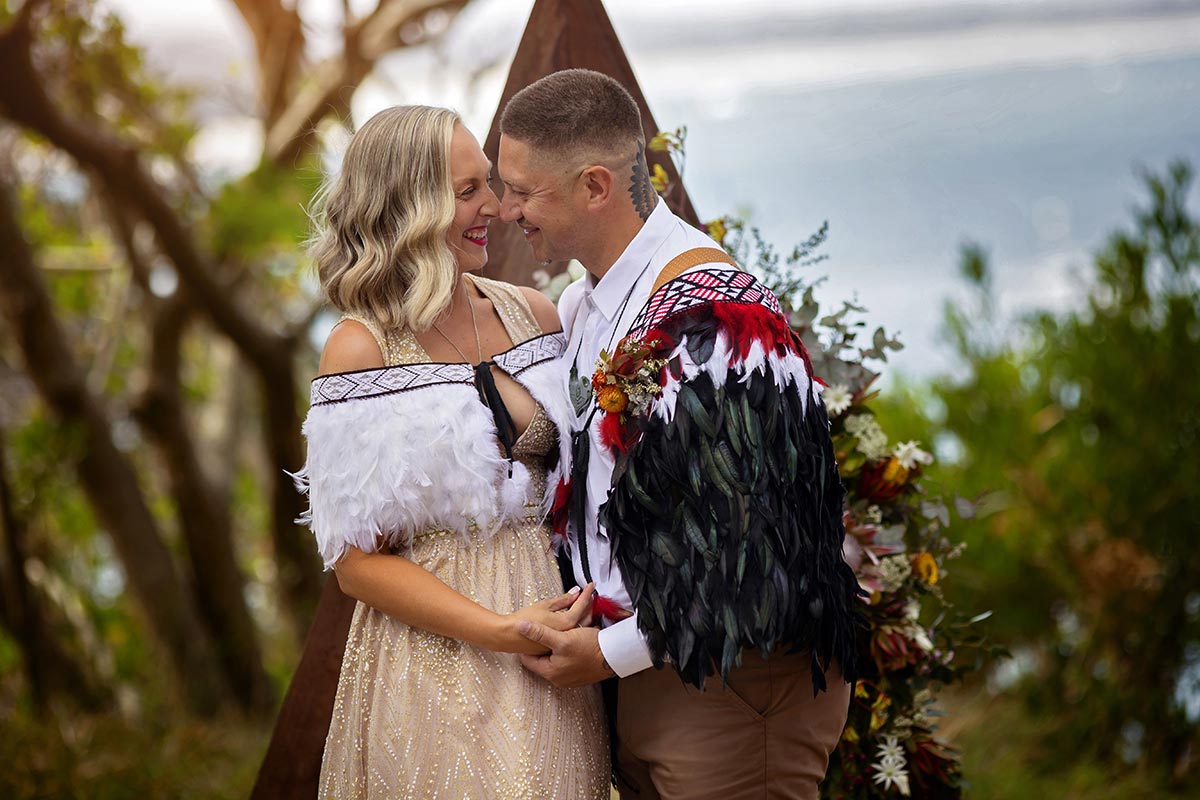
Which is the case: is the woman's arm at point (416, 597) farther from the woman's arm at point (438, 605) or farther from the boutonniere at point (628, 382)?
the boutonniere at point (628, 382)

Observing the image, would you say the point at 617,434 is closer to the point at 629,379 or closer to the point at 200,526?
the point at 629,379

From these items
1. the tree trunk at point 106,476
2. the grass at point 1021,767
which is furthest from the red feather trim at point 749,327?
the tree trunk at point 106,476

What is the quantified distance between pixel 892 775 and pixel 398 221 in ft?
4.71

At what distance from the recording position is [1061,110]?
11.0 meters

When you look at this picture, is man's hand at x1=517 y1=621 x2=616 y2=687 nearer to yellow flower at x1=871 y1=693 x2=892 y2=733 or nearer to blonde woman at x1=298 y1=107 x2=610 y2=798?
blonde woman at x1=298 y1=107 x2=610 y2=798

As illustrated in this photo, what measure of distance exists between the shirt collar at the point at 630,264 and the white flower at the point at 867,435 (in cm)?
69

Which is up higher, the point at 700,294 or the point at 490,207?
the point at 490,207

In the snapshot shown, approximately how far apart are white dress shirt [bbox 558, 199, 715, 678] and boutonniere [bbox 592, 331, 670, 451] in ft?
0.17

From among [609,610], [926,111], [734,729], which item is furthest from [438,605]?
[926,111]

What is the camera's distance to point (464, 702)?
197 cm

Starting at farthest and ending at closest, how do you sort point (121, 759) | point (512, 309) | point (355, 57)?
point (355, 57)
point (121, 759)
point (512, 309)

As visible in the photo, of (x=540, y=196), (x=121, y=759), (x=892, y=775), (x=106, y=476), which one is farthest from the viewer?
(x=106, y=476)

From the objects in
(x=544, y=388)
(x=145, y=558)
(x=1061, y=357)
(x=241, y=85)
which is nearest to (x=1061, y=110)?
(x=1061, y=357)

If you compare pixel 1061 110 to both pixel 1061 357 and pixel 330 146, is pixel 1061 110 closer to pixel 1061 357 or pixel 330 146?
pixel 1061 357
